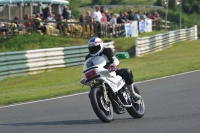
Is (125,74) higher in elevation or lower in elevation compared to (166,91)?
higher

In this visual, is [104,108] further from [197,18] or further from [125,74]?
[197,18]

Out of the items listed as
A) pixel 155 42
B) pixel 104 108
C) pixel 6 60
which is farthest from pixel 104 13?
pixel 104 108

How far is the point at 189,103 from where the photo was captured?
11.7 meters

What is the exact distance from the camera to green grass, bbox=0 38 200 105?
48.2 ft

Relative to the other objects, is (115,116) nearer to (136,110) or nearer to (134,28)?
(136,110)

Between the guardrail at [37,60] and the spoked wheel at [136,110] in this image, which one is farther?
the guardrail at [37,60]

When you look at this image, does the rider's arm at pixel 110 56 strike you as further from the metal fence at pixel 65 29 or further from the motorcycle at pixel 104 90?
the metal fence at pixel 65 29

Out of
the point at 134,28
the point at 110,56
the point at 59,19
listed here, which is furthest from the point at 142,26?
the point at 110,56

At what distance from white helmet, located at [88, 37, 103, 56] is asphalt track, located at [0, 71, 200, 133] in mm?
1110

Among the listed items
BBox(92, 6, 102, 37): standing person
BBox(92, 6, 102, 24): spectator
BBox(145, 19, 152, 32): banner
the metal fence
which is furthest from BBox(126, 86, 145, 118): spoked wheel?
BBox(145, 19, 152, 32): banner

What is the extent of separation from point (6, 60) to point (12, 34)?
912 cm

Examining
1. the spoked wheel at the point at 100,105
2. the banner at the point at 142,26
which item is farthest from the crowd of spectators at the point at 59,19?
the spoked wheel at the point at 100,105

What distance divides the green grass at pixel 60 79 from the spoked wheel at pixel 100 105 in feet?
14.7

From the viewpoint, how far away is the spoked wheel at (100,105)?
29.2 feet
